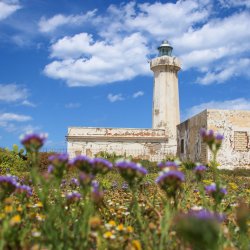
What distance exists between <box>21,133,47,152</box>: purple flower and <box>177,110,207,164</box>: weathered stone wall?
2108cm

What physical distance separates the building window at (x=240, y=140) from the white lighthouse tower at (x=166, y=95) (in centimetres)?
795

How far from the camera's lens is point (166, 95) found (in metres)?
31.5

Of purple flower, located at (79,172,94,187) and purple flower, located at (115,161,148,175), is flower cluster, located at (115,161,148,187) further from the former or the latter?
purple flower, located at (79,172,94,187)

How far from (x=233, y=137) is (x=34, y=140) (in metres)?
21.9

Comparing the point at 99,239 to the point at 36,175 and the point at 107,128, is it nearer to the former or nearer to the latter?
the point at 36,175

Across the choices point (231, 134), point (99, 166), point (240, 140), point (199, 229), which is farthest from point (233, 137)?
point (199, 229)

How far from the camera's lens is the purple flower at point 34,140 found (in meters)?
2.58

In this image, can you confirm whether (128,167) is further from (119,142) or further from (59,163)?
(119,142)

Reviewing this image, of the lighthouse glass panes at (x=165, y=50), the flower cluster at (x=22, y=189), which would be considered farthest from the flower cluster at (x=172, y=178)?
the lighthouse glass panes at (x=165, y=50)

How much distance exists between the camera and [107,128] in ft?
99.6

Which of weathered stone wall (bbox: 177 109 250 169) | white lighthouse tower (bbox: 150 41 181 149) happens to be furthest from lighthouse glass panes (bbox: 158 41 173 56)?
weathered stone wall (bbox: 177 109 250 169)

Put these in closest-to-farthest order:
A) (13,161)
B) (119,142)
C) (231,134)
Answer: (13,161)
(231,134)
(119,142)

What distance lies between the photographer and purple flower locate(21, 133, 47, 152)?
258 cm

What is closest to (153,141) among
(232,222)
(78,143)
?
(78,143)
